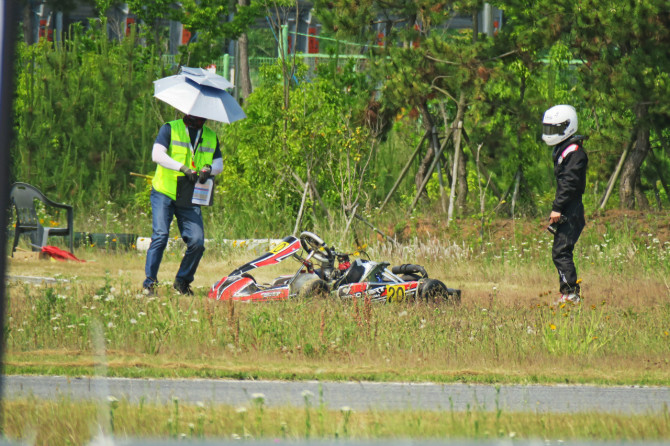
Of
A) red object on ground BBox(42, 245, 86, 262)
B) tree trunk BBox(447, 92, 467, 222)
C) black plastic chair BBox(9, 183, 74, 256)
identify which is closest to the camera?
red object on ground BBox(42, 245, 86, 262)

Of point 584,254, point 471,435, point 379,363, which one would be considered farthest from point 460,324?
point 584,254

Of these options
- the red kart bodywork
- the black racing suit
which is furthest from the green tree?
the red kart bodywork

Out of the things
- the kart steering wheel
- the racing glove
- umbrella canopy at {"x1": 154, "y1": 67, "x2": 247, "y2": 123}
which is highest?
umbrella canopy at {"x1": 154, "y1": 67, "x2": 247, "y2": 123}

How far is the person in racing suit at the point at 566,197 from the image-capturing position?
1138 centimetres

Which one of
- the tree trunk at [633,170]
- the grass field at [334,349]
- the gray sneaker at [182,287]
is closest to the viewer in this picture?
the grass field at [334,349]

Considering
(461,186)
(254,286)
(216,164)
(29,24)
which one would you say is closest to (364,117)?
(461,186)

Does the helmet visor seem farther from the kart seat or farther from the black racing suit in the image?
the kart seat

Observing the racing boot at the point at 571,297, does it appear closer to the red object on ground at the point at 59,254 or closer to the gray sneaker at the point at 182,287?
the gray sneaker at the point at 182,287

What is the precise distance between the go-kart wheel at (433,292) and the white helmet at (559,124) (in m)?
2.03

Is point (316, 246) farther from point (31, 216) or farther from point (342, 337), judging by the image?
point (31, 216)

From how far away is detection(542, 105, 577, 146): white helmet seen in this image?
452 inches

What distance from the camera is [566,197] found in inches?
447

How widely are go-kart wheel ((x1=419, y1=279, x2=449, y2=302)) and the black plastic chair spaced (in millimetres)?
7144

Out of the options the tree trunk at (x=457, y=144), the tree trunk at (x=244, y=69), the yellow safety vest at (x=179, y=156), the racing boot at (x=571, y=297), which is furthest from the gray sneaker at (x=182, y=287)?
the tree trunk at (x=244, y=69)
